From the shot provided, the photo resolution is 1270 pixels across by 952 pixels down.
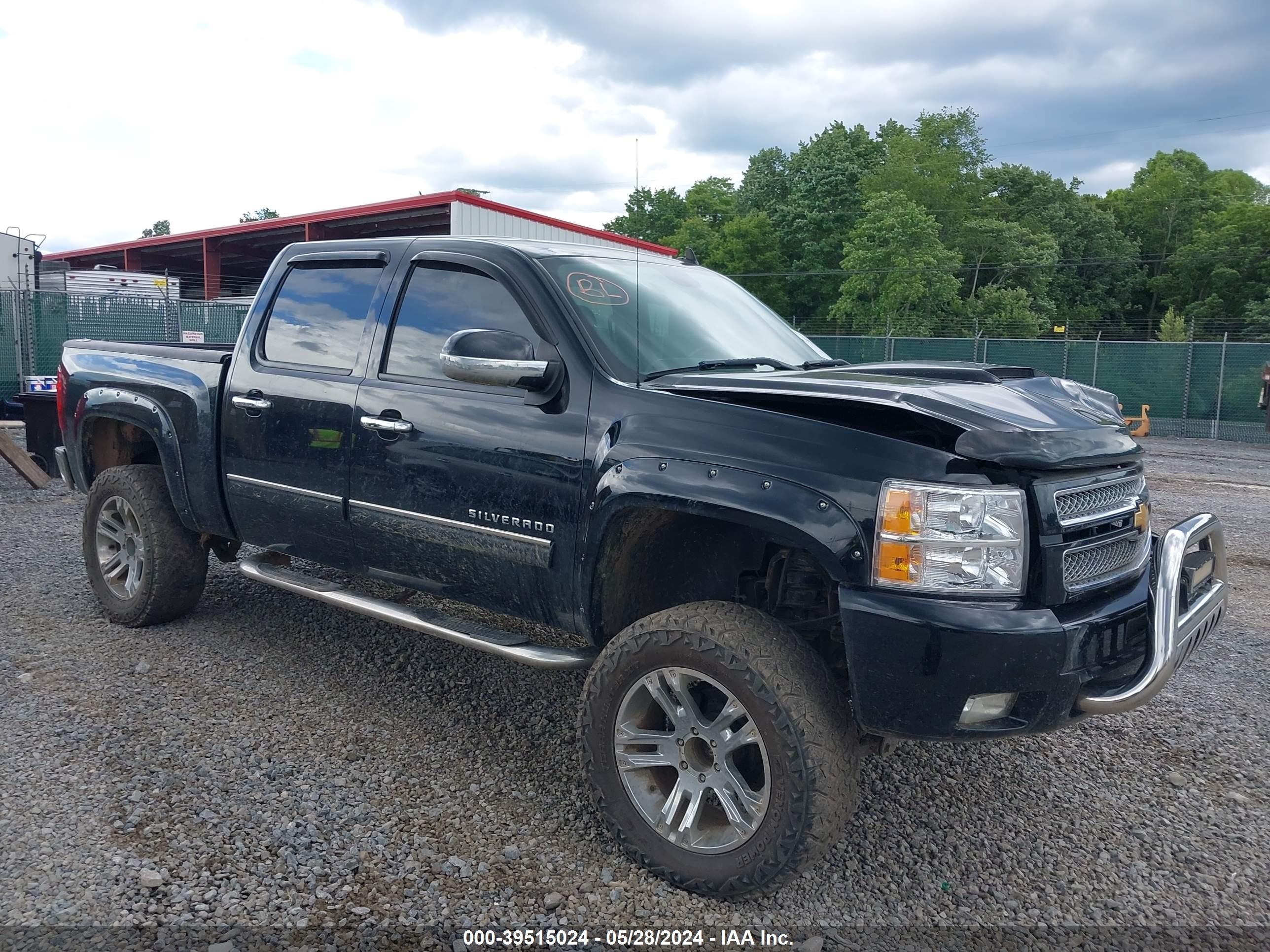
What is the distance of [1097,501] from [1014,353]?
21.7 meters

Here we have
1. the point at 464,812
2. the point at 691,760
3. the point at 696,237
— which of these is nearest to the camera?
the point at 691,760

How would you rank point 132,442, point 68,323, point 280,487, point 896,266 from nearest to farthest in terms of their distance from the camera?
point 280,487 < point 132,442 < point 68,323 < point 896,266

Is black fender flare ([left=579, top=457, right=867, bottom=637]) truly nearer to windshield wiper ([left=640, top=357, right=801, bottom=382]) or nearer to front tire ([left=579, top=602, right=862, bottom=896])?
front tire ([left=579, top=602, right=862, bottom=896])

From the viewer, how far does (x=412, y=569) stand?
3.86 m

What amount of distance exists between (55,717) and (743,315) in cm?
335

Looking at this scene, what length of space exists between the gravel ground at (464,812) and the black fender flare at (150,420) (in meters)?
0.78

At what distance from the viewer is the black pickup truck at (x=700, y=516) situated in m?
2.65

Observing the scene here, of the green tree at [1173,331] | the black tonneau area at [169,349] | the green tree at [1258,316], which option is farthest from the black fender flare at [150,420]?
the green tree at [1258,316]

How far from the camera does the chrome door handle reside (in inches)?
149

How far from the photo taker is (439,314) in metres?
3.93

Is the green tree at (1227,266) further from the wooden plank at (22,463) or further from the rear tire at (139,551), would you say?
the rear tire at (139,551)

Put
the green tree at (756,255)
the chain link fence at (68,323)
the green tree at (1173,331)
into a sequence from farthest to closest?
the green tree at (756,255)
the green tree at (1173,331)
the chain link fence at (68,323)

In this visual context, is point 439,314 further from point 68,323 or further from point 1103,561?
point 68,323

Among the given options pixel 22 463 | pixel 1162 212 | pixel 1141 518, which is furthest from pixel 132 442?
pixel 1162 212
